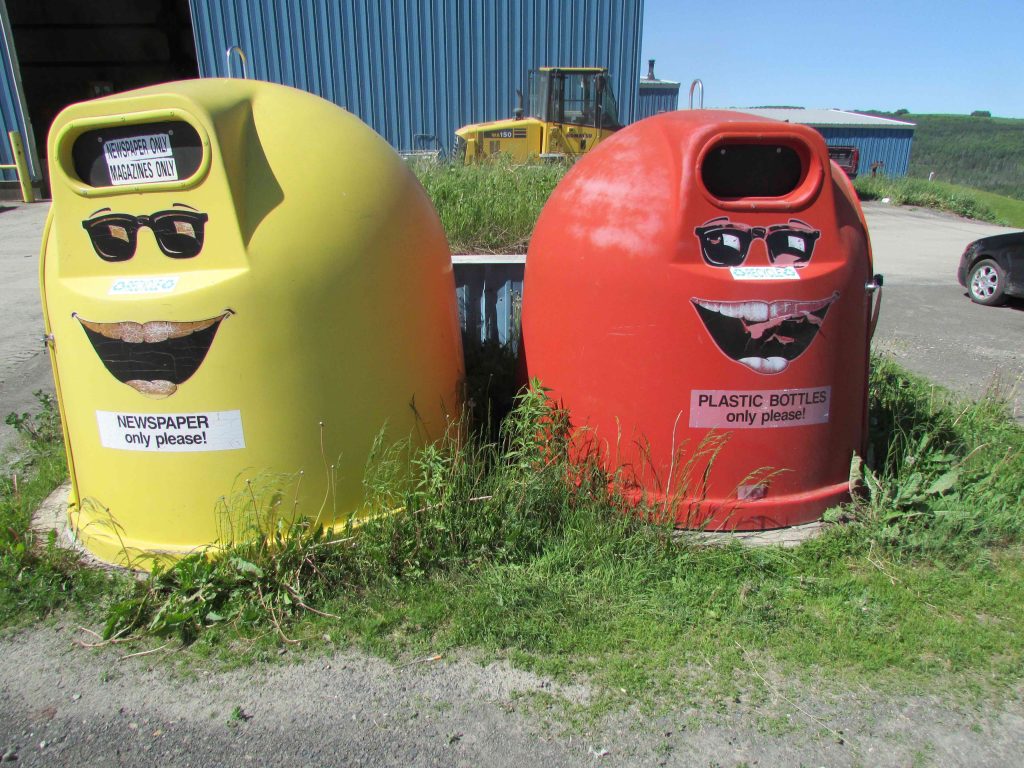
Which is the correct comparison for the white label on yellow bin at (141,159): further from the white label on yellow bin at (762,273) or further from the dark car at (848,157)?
the dark car at (848,157)

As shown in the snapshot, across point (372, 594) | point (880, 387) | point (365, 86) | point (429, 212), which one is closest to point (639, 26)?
point (365, 86)

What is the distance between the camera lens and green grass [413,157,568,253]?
19.5ft

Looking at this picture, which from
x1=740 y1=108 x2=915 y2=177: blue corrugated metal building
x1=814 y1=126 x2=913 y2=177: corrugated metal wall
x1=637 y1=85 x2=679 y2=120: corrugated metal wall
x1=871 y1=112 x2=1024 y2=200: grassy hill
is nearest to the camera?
x1=740 y1=108 x2=915 y2=177: blue corrugated metal building

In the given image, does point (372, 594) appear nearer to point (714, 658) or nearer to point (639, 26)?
point (714, 658)

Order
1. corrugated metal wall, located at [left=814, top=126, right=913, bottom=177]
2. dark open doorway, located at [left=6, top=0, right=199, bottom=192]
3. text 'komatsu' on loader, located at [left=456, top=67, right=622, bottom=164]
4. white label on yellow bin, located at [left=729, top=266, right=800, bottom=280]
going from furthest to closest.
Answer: corrugated metal wall, located at [left=814, top=126, right=913, bottom=177]
dark open doorway, located at [left=6, top=0, right=199, bottom=192]
text 'komatsu' on loader, located at [left=456, top=67, right=622, bottom=164]
white label on yellow bin, located at [left=729, top=266, right=800, bottom=280]

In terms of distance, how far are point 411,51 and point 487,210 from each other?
38.0 feet

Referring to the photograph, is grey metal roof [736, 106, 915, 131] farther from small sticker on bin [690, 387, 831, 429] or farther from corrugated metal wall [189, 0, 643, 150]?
small sticker on bin [690, 387, 831, 429]

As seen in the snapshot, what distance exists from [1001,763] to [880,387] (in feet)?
8.75

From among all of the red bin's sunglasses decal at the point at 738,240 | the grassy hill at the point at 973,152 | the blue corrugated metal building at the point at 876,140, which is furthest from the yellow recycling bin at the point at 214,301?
the grassy hill at the point at 973,152

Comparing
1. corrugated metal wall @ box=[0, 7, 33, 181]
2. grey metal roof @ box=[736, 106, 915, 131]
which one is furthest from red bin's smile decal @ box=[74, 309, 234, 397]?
grey metal roof @ box=[736, 106, 915, 131]

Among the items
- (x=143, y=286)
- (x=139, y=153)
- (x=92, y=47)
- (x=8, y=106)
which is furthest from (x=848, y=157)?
(x=92, y=47)

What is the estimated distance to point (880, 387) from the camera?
4.31 meters

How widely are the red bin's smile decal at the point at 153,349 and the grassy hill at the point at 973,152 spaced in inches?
1581

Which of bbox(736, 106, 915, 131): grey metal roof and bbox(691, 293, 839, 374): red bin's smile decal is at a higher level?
bbox(736, 106, 915, 131): grey metal roof
